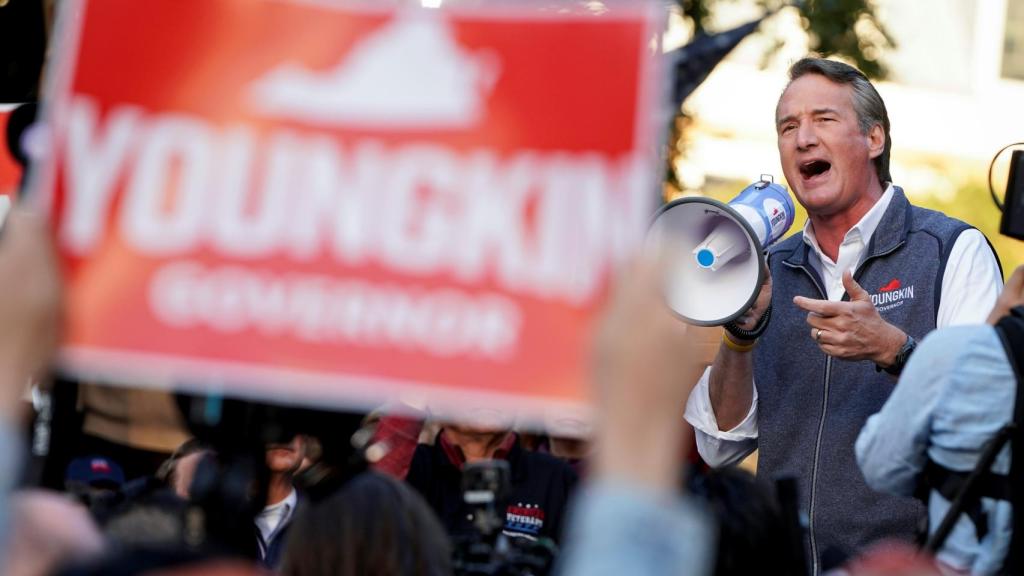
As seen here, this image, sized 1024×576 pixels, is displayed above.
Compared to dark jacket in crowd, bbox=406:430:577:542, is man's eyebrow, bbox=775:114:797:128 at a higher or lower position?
higher

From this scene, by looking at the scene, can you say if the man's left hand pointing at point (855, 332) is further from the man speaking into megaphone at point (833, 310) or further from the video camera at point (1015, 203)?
the video camera at point (1015, 203)

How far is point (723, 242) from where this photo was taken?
409 cm

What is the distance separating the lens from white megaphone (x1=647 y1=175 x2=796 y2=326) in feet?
12.7

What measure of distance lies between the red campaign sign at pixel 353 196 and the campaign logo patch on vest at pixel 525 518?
82.4 inches

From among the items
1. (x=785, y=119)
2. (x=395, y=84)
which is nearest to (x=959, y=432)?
(x=395, y=84)

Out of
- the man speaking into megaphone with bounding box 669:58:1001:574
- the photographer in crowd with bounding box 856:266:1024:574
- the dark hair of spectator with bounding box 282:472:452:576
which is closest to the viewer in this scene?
the dark hair of spectator with bounding box 282:472:452:576

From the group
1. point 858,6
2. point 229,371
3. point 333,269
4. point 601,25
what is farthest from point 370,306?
point 858,6

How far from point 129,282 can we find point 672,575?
1184 mm

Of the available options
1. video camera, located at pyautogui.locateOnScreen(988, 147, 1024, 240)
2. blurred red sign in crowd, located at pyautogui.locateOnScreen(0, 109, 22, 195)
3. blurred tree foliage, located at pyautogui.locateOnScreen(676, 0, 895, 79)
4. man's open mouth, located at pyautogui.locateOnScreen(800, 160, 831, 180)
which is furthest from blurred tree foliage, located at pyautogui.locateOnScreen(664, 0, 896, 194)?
video camera, located at pyautogui.locateOnScreen(988, 147, 1024, 240)

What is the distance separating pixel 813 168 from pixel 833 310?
2.54 ft

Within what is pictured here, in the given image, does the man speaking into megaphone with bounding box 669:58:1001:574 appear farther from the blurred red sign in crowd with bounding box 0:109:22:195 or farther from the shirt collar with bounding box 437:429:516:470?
the blurred red sign in crowd with bounding box 0:109:22:195

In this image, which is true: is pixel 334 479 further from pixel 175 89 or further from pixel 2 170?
pixel 2 170

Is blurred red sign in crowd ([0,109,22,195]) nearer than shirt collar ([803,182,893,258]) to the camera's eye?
Yes

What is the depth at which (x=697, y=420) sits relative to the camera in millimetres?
4121
